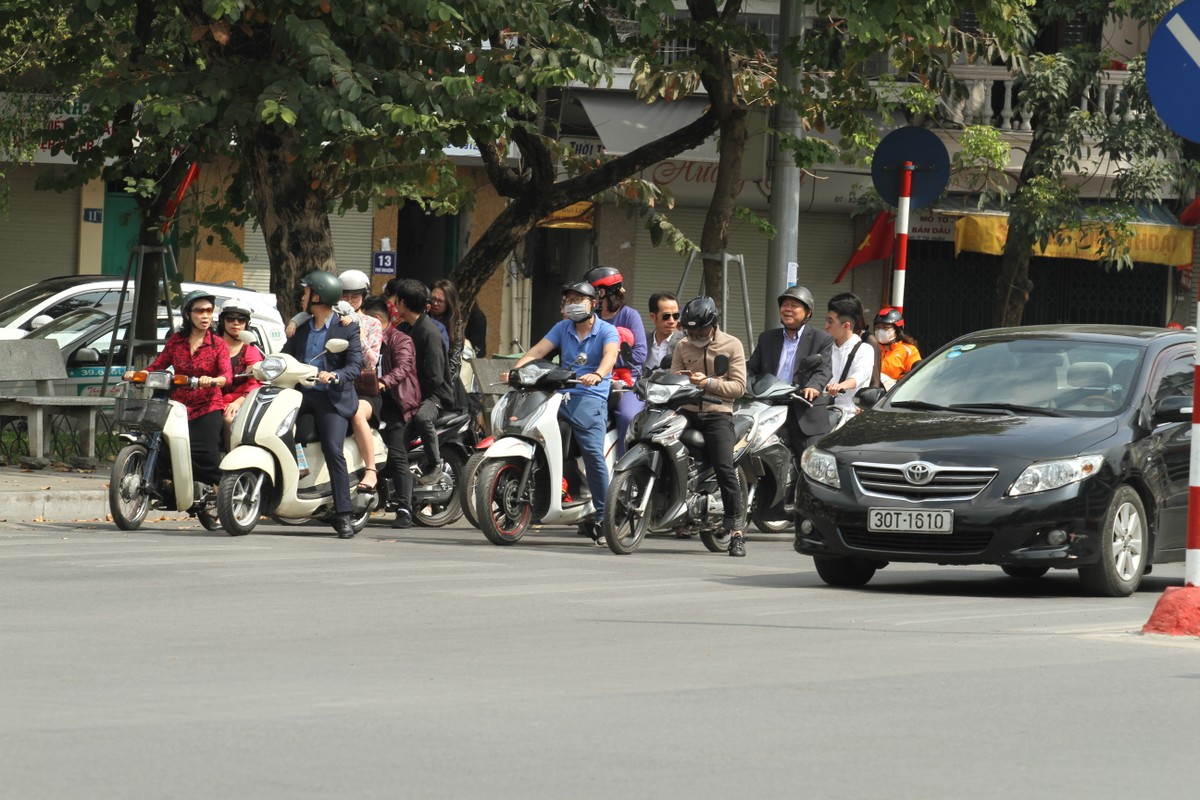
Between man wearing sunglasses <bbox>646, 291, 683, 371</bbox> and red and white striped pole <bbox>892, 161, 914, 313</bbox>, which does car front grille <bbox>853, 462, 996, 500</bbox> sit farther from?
red and white striped pole <bbox>892, 161, 914, 313</bbox>

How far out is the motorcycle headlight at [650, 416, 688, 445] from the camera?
13672 mm

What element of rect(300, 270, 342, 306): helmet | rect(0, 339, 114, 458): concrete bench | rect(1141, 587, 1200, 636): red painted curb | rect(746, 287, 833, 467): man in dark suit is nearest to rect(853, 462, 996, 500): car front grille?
rect(1141, 587, 1200, 636): red painted curb

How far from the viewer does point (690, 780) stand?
581cm

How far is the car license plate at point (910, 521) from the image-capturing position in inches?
435

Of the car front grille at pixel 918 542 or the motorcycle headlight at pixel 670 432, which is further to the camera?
the motorcycle headlight at pixel 670 432

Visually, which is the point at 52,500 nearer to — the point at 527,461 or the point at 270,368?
the point at 270,368

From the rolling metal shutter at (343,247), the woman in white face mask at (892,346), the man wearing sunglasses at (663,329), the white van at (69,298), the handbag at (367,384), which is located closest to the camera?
the handbag at (367,384)

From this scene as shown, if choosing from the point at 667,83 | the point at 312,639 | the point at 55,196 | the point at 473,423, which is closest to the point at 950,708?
the point at 312,639

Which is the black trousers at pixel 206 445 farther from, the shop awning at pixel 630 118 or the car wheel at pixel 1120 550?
the shop awning at pixel 630 118

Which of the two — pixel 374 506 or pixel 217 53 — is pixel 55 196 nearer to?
pixel 217 53

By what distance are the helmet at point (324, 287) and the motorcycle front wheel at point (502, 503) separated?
68.2 inches

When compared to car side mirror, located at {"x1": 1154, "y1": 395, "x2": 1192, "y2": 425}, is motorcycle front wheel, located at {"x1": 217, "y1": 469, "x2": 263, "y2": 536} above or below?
below

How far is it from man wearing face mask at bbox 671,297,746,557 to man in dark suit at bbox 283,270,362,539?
2.25m

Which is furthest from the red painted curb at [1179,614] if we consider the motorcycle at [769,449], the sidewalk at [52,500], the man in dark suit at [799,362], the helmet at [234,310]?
the sidewalk at [52,500]
